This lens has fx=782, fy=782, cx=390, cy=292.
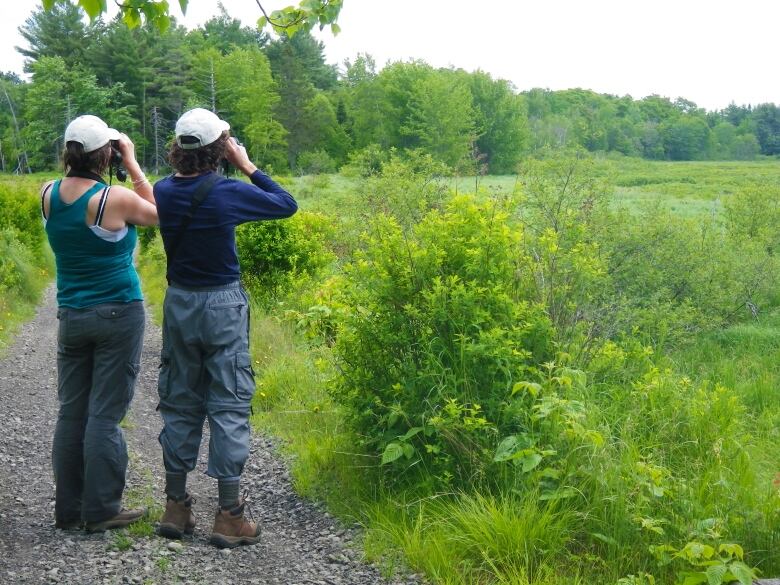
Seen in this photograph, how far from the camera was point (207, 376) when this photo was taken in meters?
4.42

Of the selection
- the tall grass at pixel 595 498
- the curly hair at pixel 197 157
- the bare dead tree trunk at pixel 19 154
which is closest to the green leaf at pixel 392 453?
the tall grass at pixel 595 498

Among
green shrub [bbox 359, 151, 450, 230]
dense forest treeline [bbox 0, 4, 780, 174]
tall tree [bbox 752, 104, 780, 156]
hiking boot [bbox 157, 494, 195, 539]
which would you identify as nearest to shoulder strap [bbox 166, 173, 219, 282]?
hiking boot [bbox 157, 494, 195, 539]

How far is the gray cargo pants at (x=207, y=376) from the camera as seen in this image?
13.8 feet

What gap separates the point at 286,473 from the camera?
18.6 ft

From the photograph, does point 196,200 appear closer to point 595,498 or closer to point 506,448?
point 506,448

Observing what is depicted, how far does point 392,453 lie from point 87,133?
96.5 inches

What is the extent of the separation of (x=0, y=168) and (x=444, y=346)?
7633cm

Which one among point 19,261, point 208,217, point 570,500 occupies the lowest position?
Result: point 570,500

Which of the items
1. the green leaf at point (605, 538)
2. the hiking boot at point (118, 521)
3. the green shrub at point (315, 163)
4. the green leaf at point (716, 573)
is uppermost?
the green shrub at point (315, 163)

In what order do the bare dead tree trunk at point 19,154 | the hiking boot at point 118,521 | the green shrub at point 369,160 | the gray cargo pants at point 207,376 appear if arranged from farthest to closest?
the bare dead tree trunk at point 19,154
the green shrub at point 369,160
the hiking boot at point 118,521
the gray cargo pants at point 207,376

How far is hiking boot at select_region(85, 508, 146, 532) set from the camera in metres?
4.45

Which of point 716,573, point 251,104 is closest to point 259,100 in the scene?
point 251,104

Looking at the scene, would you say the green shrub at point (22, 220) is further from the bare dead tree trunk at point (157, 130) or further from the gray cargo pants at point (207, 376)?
the bare dead tree trunk at point (157, 130)

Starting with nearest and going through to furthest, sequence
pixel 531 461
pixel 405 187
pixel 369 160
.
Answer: pixel 531 461 → pixel 405 187 → pixel 369 160
